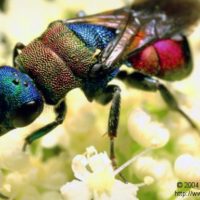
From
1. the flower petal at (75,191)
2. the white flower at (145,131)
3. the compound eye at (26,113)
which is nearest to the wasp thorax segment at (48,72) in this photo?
the compound eye at (26,113)

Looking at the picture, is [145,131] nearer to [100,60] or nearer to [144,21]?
[100,60]

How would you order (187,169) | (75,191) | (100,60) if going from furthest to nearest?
(100,60) → (187,169) → (75,191)

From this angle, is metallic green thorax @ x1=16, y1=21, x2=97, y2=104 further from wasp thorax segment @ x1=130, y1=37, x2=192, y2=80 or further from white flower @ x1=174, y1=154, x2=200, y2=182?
white flower @ x1=174, y1=154, x2=200, y2=182

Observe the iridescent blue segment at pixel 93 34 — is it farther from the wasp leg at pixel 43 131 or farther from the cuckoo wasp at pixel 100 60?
the wasp leg at pixel 43 131

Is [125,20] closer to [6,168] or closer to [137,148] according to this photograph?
[137,148]

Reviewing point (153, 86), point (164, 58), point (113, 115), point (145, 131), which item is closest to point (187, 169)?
point (145, 131)
